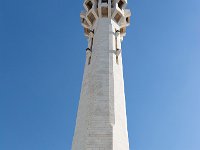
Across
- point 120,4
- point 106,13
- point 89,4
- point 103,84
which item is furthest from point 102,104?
point 89,4

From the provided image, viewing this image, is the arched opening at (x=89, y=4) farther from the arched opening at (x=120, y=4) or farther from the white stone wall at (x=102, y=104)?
the white stone wall at (x=102, y=104)

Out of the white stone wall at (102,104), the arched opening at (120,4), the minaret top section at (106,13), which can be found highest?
the arched opening at (120,4)

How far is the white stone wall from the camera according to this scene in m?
19.5

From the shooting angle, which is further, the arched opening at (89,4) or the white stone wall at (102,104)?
the arched opening at (89,4)

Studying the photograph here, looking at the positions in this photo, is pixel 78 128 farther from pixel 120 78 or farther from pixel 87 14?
pixel 87 14

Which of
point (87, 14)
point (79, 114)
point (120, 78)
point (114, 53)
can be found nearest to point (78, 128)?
point (79, 114)

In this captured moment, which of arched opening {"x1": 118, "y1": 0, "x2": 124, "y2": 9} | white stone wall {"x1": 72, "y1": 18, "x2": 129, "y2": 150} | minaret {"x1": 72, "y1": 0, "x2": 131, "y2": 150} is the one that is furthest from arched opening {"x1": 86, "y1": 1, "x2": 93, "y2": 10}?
white stone wall {"x1": 72, "y1": 18, "x2": 129, "y2": 150}

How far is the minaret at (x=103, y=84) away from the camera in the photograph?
19766 millimetres

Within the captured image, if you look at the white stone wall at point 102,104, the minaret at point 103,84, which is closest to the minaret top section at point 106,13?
the minaret at point 103,84

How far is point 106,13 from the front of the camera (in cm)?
2917

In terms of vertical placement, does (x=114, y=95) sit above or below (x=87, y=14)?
below

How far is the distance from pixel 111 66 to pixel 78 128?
5.27 meters

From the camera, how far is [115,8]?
2892 centimetres

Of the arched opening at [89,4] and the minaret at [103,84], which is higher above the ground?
the arched opening at [89,4]
